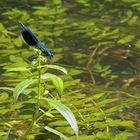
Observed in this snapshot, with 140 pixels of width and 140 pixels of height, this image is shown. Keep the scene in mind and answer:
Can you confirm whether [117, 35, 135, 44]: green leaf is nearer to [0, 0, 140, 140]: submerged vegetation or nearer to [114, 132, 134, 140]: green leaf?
[0, 0, 140, 140]: submerged vegetation

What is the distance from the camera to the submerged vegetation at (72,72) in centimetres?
196

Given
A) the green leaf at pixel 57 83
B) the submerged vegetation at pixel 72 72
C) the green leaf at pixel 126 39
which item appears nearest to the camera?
the green leaf at pixel 57 83

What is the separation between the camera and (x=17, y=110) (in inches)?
102

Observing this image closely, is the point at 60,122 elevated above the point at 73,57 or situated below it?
below

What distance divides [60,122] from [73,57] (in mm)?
1215

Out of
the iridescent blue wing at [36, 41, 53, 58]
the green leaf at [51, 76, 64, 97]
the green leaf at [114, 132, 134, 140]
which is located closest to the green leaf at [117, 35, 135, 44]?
the green leaf at [114, 132, 134, 140]

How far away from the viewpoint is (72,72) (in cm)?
311

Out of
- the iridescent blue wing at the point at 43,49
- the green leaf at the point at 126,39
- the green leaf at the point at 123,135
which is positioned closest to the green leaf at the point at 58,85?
the iridescent blue wing at the point at 43,49

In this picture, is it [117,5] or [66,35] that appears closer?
[66,35]

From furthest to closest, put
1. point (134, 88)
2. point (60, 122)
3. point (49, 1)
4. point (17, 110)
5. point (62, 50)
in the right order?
point (49, 1), point (62, 50), point (134, 88), point (17, 110), point (60, 122)

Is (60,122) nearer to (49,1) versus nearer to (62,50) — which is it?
(62,50)

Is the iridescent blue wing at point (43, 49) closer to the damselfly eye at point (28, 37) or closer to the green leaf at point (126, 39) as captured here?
the damselfly eye at point (28, 37)

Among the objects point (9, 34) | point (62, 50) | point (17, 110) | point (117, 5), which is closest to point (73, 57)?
point (62, 50)

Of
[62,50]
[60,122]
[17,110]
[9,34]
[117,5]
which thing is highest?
[117,5]
